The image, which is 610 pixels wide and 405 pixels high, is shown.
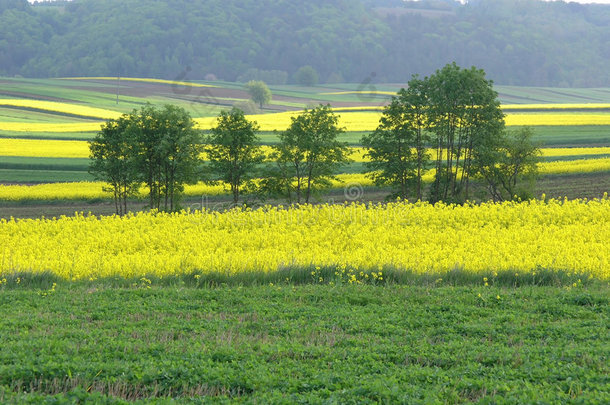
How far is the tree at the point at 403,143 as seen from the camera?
42.4 m

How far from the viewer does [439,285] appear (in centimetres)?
1714

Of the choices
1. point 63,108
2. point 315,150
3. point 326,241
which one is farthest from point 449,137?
point 63,108

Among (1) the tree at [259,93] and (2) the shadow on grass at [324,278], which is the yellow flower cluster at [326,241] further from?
(1) the tree at [259,93]

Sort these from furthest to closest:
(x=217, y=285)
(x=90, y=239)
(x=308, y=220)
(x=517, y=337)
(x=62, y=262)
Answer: (x=308, y=220) < (x=90, y=239) < (x=62, y=262) < (x=217, y=285) < (x=517, y=337)

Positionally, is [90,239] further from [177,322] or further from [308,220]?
[177,322]

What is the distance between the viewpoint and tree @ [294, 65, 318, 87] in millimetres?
187850

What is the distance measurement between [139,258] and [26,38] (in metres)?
204

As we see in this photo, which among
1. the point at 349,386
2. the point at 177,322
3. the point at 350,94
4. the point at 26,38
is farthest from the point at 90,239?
the point at 26,38

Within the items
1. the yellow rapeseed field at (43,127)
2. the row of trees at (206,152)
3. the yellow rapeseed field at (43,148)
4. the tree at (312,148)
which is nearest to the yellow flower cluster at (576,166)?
the tree at (312,148)

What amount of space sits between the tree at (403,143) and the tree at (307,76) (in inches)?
5816

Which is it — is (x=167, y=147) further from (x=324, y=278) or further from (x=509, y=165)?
(x=509, y=165)

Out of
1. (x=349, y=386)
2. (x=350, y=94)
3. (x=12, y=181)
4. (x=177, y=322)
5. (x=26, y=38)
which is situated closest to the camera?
(x=349, y=386)

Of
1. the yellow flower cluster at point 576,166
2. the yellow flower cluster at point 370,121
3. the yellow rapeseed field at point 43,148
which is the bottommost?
the yellow rapeseed field at point 43,148

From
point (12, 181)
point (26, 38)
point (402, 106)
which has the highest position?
point (26, 38)
